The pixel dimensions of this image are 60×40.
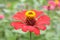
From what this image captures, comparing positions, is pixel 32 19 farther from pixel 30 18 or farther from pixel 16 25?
pixel 16 25

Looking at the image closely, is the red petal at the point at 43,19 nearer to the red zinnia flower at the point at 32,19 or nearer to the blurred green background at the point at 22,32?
the red zinnia flower at the point at 32,19

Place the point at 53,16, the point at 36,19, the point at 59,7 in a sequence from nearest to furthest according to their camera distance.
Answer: the point at 36,19, the point at 53,16, the point at 59,7

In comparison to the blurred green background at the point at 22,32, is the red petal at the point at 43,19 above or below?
above

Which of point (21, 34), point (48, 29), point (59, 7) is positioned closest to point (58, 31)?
point (48, 29)

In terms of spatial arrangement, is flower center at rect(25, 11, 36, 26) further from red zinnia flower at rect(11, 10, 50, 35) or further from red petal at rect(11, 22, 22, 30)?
red petal at rect(11, 22, 22, 30)

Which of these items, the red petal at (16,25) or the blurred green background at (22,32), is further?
the blurred green background at (22,32)

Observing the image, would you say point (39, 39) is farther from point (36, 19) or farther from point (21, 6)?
point (21, 6)

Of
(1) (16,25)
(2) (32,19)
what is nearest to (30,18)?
(2) (32,19)

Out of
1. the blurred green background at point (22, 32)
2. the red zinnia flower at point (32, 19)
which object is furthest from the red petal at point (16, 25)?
the blurred green background at point (22, 32)

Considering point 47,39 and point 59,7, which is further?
point 59,7

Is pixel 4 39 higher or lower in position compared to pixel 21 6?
lower

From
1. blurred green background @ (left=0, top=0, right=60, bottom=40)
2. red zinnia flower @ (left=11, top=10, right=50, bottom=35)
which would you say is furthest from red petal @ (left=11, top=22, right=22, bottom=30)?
blurred green background @ (left=0, top=0, right=60, bottom=40)
